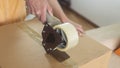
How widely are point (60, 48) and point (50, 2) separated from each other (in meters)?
0.39

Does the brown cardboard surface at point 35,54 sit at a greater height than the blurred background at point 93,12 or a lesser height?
greater

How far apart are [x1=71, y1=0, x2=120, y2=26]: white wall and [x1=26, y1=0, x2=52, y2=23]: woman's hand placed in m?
1.46

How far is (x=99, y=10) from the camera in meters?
2.47

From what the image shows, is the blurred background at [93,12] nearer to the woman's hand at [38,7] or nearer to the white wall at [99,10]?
the white wall at [99,10]

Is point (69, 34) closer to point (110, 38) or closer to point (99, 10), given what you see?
point (110, 38)

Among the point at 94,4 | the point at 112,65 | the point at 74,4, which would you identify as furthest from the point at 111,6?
the point at 112,65

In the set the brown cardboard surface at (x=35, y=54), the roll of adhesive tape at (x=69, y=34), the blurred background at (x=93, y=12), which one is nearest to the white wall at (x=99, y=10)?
the blurred background at (x=93, y=12)

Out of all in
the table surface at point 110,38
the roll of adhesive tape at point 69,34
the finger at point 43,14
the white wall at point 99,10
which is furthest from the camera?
the white wall at point 99,10

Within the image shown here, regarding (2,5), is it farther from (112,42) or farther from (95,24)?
(95,24)

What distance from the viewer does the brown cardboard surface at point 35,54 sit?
1.90 feet

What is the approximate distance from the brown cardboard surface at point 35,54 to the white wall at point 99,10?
1632mm

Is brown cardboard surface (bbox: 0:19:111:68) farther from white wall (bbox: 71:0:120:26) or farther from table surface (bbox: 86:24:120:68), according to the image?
white wall (bbox: 71:0:120:26)

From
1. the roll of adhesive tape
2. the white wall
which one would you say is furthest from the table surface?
the white wall

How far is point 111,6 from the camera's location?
7.45 ft
